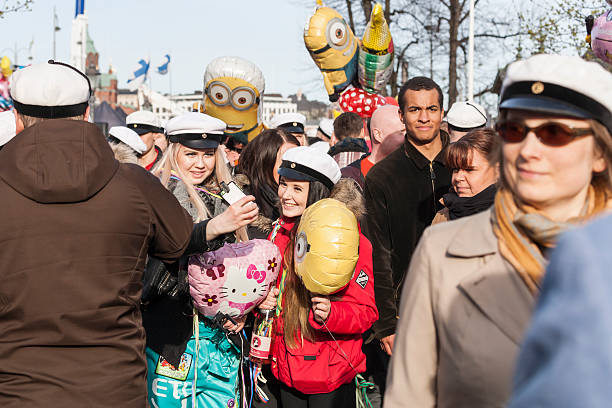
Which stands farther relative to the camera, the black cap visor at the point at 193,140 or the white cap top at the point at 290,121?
the white cap top at the point at 290,121

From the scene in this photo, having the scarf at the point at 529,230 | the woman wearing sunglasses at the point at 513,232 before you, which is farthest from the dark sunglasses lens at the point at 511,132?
the scarf at the point at 529,230

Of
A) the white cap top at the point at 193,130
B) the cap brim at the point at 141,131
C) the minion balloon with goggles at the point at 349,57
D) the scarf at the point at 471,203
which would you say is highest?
the minion balloon with goggles at the point at 349,57

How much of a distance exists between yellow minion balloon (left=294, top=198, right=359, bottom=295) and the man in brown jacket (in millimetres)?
1270

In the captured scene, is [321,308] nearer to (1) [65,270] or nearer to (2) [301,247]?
(2) [301,247]

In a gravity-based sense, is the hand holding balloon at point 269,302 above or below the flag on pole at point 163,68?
below

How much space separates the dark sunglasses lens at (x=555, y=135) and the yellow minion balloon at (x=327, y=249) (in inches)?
81.7

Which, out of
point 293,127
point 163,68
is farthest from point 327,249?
point 163,68

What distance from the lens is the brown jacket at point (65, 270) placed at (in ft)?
8.27

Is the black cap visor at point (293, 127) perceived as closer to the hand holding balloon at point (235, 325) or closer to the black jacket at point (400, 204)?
the black jacket at point (400, 204)

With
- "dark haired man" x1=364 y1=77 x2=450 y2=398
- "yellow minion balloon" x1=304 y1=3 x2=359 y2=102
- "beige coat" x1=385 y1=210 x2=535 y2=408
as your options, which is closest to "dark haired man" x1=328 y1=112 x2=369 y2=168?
"dark haired man" x1=364 y1=77 x2=450 y2=398

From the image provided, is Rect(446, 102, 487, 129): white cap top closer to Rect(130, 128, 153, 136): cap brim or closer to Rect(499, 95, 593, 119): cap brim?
Rect(130, 128, 153, 136): cap brim

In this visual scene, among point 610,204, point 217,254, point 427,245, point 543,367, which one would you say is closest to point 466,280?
point 427,245

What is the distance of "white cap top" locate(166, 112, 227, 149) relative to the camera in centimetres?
432

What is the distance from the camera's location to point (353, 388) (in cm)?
436
